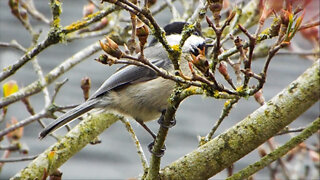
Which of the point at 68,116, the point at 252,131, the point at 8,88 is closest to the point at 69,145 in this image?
the point at 68,116

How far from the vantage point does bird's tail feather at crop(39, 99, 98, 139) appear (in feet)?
7.72

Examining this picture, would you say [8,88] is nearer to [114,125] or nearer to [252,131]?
[252,131]

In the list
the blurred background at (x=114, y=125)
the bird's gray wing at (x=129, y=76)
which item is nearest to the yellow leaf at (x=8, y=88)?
the bird's gray wing at (x=129, y=76)

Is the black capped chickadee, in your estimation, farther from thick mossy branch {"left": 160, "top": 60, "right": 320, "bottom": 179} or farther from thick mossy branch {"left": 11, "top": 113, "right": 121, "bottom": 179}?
thick mossy branch {"left": 160, "top": 60, "right": 320, "bottom": 179}

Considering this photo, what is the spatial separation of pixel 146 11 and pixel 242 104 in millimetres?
3332

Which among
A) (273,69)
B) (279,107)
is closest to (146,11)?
(279,107)

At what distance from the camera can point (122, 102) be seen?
2.73 metres

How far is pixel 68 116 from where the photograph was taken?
2482 millimetres

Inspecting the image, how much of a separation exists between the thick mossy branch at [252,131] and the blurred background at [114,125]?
5.96 feet

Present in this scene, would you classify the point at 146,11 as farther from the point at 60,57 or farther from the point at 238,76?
the point at 60,57

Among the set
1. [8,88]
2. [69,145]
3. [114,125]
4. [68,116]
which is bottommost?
[69,145]

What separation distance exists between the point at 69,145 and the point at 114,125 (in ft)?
6.53

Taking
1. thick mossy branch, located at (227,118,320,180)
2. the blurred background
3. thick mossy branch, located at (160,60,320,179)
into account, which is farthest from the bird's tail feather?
the blurred background

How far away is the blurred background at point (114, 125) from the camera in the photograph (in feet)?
13.4
